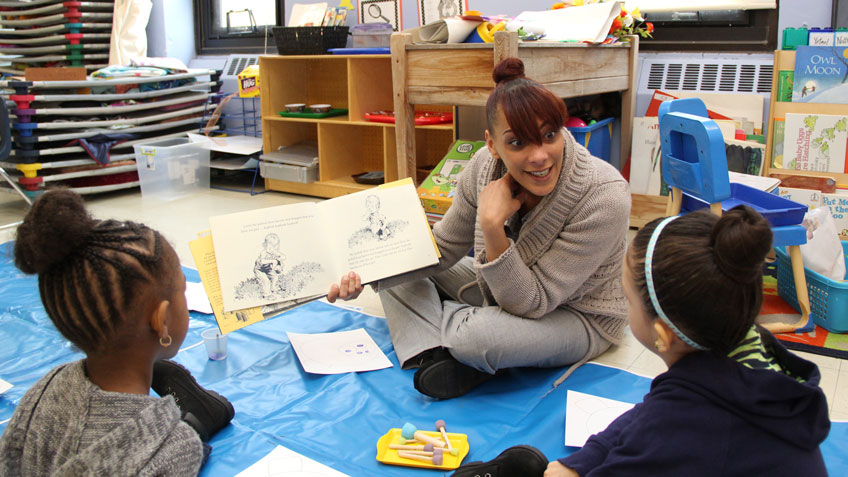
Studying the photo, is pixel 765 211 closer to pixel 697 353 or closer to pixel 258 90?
pixel 697 353

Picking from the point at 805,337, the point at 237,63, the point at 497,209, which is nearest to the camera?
the point at 497,209

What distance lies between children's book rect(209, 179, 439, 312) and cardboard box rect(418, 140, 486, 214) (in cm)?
114

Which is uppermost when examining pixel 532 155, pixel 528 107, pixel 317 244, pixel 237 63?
pixel 237 63

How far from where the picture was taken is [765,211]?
201 cm

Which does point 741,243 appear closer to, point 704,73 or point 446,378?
point 446,378

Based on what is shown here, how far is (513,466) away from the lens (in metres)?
1.30

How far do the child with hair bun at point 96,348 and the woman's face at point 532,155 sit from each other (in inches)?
32.9

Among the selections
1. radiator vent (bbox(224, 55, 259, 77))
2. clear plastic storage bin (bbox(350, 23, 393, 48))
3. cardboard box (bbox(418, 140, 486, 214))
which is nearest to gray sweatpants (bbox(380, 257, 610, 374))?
cardboard box (bbox(418, 140, 486, 214))

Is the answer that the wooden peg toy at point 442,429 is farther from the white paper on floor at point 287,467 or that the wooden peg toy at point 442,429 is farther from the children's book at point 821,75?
the children's book at point 821,75

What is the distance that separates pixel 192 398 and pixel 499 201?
0.86 metres

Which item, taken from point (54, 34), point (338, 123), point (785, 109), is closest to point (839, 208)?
point (785, 109)

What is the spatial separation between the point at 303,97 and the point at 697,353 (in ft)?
12.7

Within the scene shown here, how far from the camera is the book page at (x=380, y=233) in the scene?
1732mm

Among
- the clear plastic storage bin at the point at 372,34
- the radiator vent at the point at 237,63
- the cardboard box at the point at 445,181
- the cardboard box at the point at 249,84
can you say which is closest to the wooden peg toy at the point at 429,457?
the cardboard box at the point at 445,181
